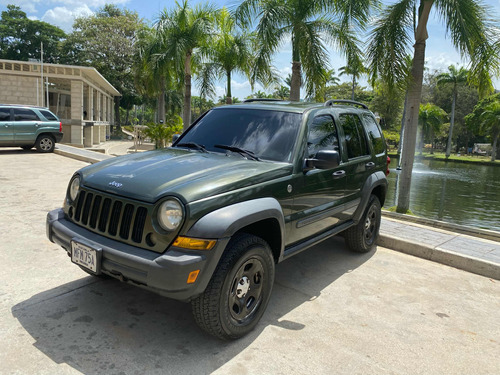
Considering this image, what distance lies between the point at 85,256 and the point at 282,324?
1708mm

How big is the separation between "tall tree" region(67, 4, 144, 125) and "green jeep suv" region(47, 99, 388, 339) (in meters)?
45.8

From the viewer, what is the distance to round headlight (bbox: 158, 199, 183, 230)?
277 centimetres

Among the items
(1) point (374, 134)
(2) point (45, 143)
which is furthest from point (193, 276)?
(2) point (45, 143)

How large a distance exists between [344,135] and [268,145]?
1.23 metres

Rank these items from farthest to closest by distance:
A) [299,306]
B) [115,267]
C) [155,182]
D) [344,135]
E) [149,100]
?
[149,100] < [344,135] < [299,306] < [155,182] < [115,267]

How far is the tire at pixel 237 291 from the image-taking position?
2.83m

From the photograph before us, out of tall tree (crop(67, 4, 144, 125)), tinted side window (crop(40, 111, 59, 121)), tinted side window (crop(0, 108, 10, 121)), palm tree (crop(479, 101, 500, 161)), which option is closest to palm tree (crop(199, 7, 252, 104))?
tinted side window (crop(40, 111, 59, 121))

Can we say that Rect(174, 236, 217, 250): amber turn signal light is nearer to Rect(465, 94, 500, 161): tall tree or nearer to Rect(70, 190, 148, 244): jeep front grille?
Rect(70, 190, 148, 244): jeep front grille

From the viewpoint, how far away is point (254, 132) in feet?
13.0

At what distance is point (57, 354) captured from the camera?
278 centimetres

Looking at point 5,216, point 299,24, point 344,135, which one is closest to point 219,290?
point 344,135

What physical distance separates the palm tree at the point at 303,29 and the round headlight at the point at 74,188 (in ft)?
32.9

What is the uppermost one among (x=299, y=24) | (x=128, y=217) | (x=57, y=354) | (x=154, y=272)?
(x=299, y=24)

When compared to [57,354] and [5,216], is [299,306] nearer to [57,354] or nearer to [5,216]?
[57,354]
